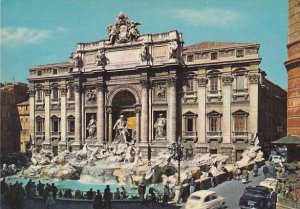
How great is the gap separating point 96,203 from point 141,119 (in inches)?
371

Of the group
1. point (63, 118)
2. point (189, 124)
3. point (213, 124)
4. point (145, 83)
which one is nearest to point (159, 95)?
point (145, 83)

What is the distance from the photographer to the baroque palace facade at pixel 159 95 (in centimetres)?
1689

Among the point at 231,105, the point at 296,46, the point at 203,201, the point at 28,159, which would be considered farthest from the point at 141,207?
the point at 28,159

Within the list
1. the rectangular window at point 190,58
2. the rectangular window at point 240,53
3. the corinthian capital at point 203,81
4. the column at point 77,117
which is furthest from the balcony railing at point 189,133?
the column at point 77,117

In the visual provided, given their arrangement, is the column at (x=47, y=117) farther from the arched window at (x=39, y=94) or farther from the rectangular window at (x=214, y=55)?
the rectangular window at (x=214, y=55)

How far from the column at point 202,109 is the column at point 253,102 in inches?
88.2

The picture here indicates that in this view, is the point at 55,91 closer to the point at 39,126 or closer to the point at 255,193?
the point at 39,126

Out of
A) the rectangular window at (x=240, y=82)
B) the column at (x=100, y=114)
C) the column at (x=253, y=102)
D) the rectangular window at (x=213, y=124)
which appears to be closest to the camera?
the column at (x=253, y=102)

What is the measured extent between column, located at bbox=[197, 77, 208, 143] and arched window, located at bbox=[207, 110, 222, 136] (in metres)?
0.28

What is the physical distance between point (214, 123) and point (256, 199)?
8.60 meters

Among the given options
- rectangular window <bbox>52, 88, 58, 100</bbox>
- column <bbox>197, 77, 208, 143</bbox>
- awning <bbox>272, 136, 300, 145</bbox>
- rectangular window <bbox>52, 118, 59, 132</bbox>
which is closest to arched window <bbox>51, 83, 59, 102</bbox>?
rectangular window <bbox>52, 88, 58, 100</bbox>

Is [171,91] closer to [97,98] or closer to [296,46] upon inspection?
[97,98]

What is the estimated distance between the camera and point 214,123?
57.6 feet

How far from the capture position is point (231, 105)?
55.9ft
